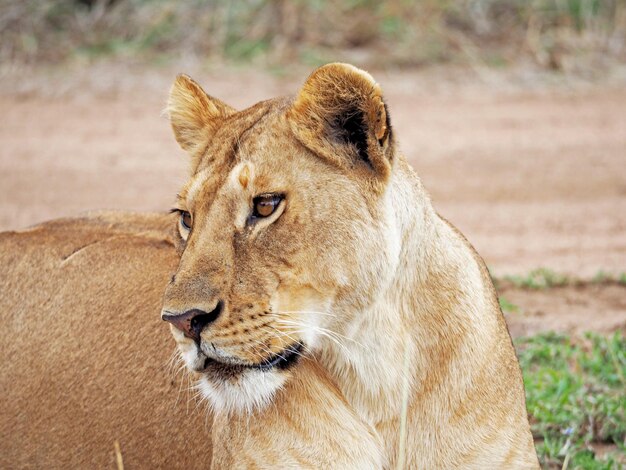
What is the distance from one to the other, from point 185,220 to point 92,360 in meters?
0.84

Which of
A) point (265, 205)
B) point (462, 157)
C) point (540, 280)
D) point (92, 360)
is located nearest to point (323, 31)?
point (462, 157)

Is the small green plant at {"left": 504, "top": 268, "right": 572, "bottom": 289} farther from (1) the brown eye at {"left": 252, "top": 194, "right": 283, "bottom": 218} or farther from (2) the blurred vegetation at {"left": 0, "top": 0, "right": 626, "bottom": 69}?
(2) the blurred vegetation at {"left": 0, "top": 0, "right": 626, "bottom": 69}

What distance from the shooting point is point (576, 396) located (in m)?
4.39

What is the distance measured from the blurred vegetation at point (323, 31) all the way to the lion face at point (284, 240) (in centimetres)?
697

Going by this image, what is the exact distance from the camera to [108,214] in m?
4.20

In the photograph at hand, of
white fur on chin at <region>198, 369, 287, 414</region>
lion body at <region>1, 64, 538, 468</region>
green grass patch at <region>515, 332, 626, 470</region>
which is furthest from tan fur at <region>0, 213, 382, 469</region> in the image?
green grass patch at <region>515, 332, 626, 470</region>

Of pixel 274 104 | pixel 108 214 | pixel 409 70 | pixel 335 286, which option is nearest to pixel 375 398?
pixel 335 286

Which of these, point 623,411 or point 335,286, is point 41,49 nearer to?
point 623,411

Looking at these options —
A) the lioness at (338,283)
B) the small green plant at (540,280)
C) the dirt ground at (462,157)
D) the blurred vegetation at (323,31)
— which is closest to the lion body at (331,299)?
the lioness at (338,283)

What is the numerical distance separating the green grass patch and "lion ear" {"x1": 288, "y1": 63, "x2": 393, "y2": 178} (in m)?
1.52

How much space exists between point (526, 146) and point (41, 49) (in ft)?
15.3

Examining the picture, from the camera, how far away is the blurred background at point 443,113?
5523 millimetres

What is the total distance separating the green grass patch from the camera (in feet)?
13.1

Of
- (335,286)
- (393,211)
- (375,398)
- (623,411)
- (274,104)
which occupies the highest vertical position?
(274,104)
